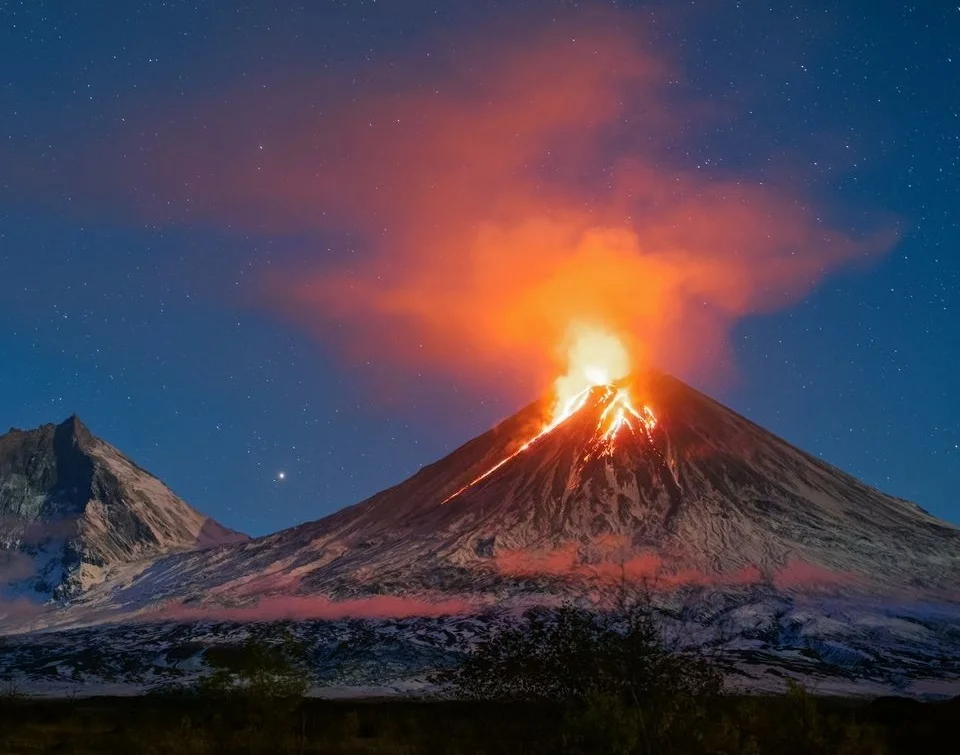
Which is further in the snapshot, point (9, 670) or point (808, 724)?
point (9, 670)

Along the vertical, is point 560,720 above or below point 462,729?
above

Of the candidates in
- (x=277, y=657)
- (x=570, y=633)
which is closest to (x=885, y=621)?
(x=570, y=633)

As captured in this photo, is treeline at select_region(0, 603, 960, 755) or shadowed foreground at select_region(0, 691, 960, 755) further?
treeline at select_region(0, 603, 960, 755)

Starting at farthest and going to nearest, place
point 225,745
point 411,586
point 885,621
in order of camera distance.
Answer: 1. point 411,586
2. point 885,621
3. point 225,745

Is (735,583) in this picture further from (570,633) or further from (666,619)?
(570,633)

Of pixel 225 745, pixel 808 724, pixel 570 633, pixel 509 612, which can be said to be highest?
pixel 509 612

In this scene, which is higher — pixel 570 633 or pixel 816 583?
pixel 816 583

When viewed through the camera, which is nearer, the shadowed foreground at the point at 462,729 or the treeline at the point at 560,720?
the shadowed foreground at the point at 462,729

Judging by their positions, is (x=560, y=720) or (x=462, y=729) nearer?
(x=560, y=720)
